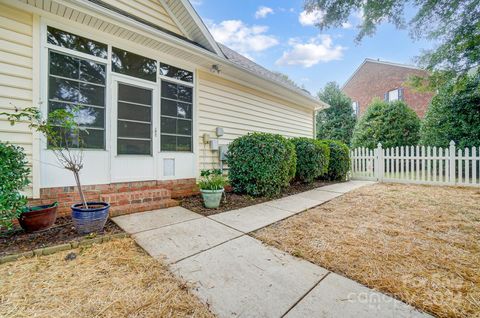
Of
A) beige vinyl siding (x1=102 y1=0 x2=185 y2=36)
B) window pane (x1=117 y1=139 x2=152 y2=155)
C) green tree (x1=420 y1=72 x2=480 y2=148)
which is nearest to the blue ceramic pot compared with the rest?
window pane (x1=117 y1=139 x2=152 y2=155)

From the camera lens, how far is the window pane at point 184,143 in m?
4.65

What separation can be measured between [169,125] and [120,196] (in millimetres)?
1752

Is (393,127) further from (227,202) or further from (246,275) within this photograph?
(246,275)

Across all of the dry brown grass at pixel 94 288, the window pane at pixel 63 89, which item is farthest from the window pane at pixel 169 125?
the dry brown grass at pixel 94 288

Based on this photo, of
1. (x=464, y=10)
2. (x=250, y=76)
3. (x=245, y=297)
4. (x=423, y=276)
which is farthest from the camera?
(x=250, y=76)

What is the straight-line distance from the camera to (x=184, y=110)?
15.6 ft

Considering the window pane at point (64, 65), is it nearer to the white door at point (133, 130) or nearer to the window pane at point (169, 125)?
the white door at point (133, 130)

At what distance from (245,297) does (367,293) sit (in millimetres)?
945

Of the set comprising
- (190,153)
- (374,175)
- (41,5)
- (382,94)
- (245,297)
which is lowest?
(245,297)

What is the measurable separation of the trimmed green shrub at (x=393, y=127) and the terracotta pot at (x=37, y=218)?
12128 millimetres

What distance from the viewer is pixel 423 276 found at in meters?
1.80

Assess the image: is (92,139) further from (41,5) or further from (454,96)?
(454,96)

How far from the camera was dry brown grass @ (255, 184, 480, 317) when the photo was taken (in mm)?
1615

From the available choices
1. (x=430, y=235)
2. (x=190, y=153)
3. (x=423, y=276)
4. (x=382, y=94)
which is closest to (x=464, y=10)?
(x=430, y=235)
